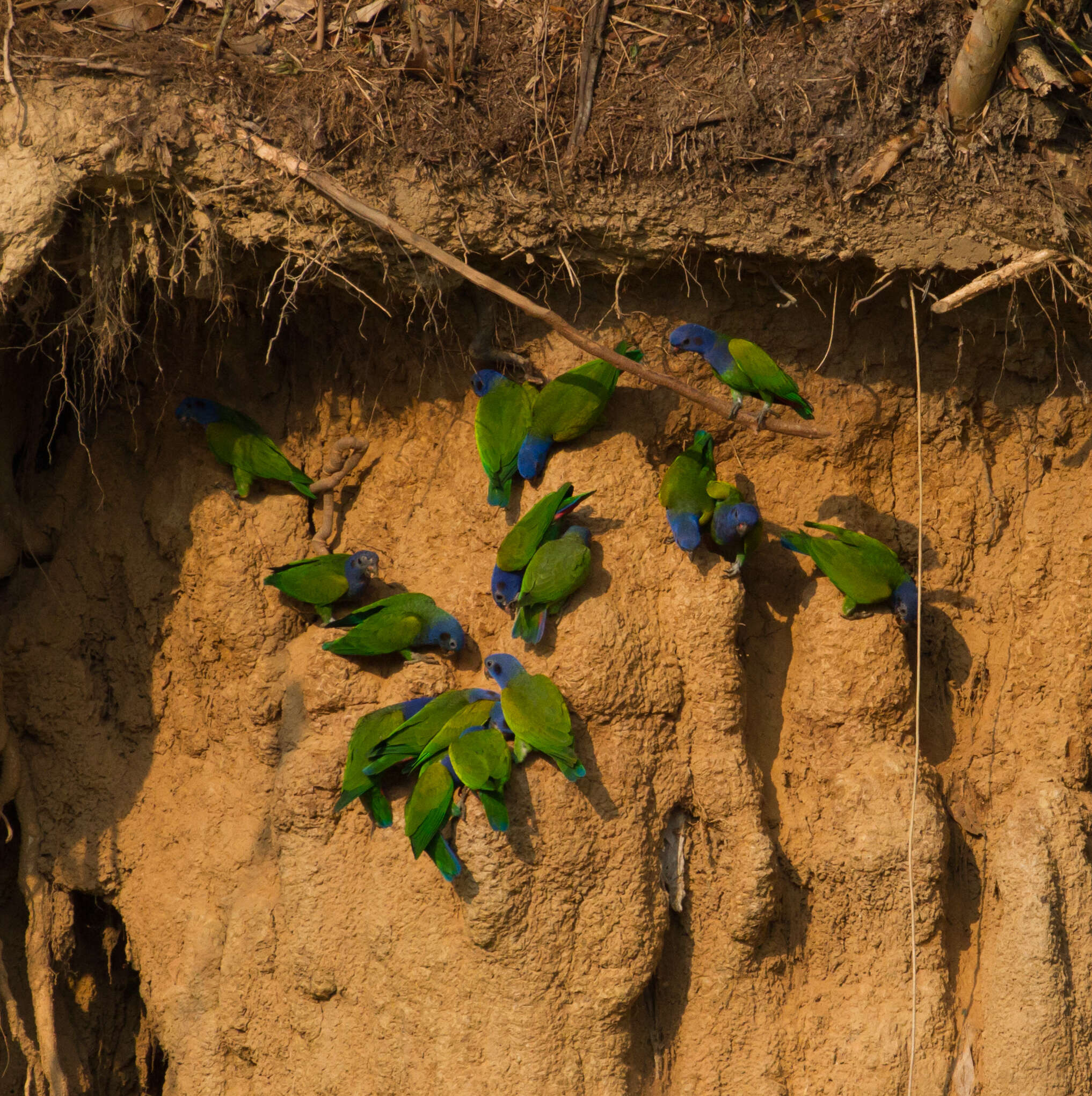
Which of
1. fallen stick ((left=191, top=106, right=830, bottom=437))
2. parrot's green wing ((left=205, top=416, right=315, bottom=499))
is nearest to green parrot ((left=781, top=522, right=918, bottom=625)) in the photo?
fallen stick ((left=191, top=106, right=830, bottom=437))

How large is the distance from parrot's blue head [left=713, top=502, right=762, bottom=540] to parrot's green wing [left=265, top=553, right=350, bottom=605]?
1403 millimetres

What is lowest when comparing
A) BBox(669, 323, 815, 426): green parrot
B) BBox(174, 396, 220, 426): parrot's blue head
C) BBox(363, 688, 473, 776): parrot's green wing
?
BBox(363, 688, 473, 776): parrot's green wing

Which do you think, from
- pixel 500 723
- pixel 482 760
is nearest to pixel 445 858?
pixel 482 760

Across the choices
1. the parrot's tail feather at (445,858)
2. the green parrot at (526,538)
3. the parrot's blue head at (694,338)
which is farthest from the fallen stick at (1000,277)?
the parrot's tail feather at (445,858)

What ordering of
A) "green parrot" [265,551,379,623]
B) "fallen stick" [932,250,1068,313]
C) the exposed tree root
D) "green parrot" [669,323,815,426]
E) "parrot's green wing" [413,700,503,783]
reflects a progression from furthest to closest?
the exposed tree root → "green parrot" [265,551,379,623] → "green parrot" [669,323,815,426] → "parrot's green wing" [413,700,503,783] → "fallen stick" [932,250,1068,313]

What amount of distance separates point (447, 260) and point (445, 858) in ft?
6.65

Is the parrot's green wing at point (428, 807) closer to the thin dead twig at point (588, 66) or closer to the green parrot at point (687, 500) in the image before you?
the green parrot at point (687, 500)

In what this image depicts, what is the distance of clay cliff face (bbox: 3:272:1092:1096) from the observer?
389 centimetres

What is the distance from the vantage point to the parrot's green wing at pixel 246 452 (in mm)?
4402

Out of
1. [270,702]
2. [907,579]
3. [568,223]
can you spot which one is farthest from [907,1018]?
[568,223]

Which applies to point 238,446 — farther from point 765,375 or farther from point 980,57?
point 980,57

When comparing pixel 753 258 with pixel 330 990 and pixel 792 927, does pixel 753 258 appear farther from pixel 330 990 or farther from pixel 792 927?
pixel 330 990

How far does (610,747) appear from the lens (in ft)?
12.9

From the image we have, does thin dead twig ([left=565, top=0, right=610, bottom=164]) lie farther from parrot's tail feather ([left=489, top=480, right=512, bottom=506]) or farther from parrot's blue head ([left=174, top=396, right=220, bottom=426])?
parrot's blue head ([left=174, top=396, right=220, bottom=426])
